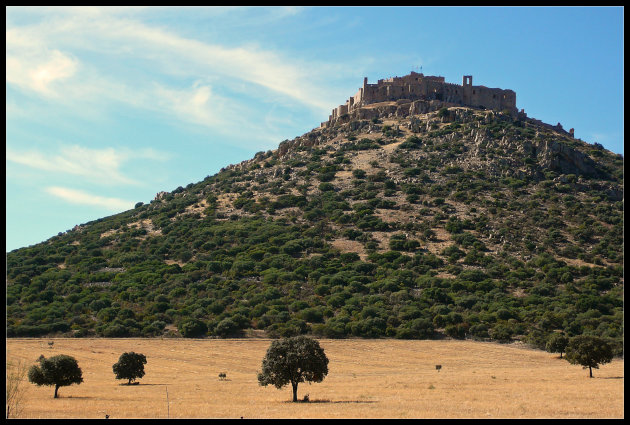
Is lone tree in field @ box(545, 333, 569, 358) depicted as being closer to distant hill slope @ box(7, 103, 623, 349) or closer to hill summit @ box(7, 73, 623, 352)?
hill summit @ box(7, 73, 623, 352)

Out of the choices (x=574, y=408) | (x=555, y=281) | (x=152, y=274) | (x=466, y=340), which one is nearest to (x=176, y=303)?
(x=152, y=274)

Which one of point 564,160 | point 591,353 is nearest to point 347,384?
point 591,353

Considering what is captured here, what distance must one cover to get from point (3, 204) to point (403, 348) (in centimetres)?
3957

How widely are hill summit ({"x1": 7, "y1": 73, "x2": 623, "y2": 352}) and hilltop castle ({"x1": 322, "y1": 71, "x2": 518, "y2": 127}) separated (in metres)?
0.96

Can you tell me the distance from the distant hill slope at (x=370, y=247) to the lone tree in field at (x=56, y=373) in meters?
23.8

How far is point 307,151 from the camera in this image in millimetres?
103000

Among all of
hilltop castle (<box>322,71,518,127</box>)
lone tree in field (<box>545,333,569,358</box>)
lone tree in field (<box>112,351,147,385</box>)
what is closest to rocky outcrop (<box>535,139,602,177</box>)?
hilltop castle (<box>322,71,518,127</box>)

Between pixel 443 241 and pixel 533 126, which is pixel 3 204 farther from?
pixel 533 126

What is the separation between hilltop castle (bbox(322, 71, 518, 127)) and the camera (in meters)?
109

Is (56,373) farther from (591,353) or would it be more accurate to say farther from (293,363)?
(591,353)

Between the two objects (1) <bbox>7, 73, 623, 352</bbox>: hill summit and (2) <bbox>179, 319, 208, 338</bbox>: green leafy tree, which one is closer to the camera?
(2) <bbox>179, 319, 208, 338</bbox>: green leafy tree

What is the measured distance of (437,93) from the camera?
109 meters

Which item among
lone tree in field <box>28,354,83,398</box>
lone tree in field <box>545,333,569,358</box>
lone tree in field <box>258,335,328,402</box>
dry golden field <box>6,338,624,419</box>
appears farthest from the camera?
lone tree in field <box>545,333,569,358</box>

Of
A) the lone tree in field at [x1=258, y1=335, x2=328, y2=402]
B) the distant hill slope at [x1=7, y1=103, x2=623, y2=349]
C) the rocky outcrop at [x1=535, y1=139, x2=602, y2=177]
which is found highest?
the rocky outcrop at [x1=535, y1=139, x2=602, y2=177]
